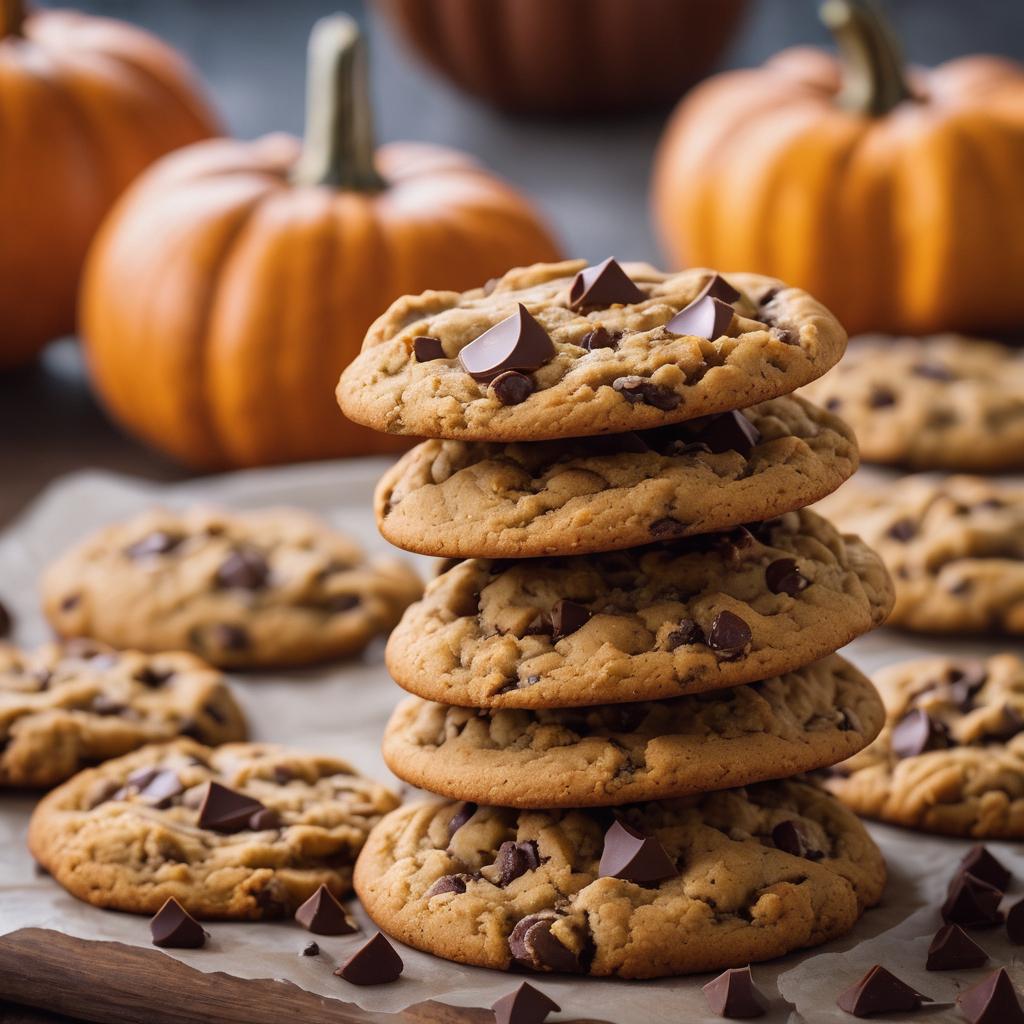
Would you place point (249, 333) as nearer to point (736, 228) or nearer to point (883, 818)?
point (736, 228)

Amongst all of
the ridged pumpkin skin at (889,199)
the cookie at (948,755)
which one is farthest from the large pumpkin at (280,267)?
the cookie at (948,755)

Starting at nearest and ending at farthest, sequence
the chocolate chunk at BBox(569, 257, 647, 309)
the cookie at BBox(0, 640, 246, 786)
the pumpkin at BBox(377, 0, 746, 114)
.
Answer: the chocolate chunk at BBox(569, 257, 647, 309), the cookie at BBox(0, 640, 246, 786), the pumpkin at BBox(377, 0, 746, 114)

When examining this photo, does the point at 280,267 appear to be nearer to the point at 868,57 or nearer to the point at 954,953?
the point at 868,57

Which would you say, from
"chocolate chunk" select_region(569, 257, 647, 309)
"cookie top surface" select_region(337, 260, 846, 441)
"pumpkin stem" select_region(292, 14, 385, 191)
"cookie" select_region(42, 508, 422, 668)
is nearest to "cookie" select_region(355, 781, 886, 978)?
"cookie top surface" select_region(337, 260, 846, 441)

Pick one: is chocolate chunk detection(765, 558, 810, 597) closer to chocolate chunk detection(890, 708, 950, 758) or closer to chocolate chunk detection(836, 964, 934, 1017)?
chocolate chunk detection(836, 964, 934, 1017)

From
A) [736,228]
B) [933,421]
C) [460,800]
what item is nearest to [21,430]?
[736,228]

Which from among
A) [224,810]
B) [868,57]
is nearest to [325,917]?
[224,810]
